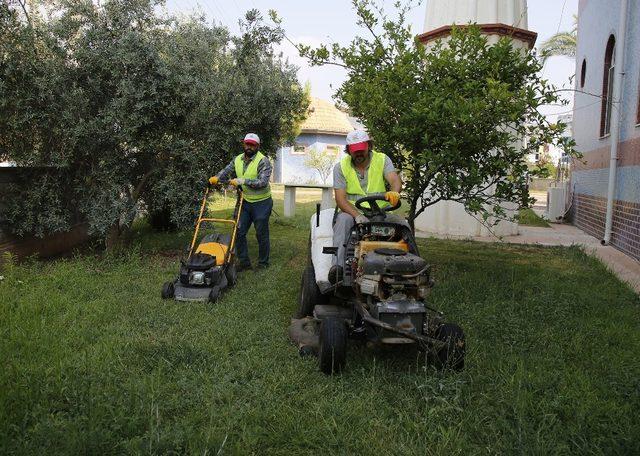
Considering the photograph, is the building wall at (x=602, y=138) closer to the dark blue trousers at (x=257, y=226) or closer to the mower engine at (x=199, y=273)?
the dark blue trousers at (x=257, y=226)

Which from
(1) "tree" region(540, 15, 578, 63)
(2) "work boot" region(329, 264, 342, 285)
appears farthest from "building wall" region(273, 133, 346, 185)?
(2) "work boot" region(329, 264, 342, 285)

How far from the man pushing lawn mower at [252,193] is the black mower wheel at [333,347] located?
3.69 meters

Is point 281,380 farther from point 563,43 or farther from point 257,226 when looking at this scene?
point 563,43

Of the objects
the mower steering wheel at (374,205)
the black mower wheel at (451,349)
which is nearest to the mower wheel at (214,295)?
the mower steering wheel at (374,205)

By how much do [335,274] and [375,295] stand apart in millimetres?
700

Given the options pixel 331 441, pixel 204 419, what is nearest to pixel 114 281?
pixel 204 419

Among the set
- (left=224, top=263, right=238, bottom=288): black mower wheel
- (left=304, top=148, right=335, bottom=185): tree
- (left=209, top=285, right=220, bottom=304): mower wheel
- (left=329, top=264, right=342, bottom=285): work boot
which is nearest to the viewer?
(left=329, top=264, right=342, bottom=285): work boot

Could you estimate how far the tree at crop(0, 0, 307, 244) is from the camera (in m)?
7.29

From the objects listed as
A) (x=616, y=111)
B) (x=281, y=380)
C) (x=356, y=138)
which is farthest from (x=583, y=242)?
(x=281, y=380)

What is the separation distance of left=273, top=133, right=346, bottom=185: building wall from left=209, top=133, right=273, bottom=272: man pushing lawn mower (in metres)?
24.6

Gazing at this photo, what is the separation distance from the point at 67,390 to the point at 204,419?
883 millimetres

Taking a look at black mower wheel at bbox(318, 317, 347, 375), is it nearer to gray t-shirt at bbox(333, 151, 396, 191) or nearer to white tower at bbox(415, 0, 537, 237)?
gray t-shirt at bbox(333, 151, 396, 191)

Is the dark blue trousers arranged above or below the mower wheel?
above

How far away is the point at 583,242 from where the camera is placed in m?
11.2
